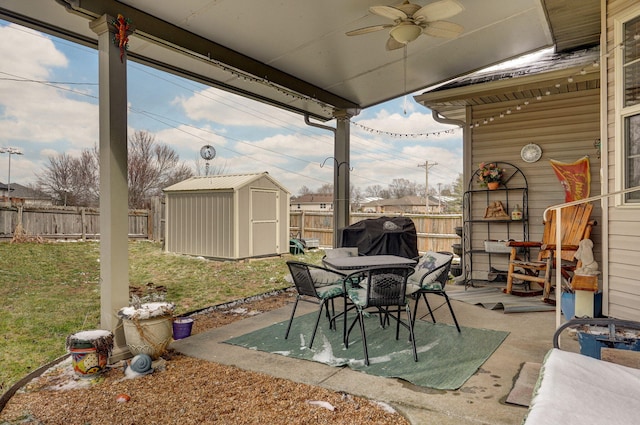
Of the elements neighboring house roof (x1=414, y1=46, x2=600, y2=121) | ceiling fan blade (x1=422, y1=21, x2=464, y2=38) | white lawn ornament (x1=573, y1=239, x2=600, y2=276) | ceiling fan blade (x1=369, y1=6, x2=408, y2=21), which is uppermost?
neighboring house roof (x1=414, y1=46, x2=600, y2=121)

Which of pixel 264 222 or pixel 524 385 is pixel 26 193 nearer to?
pixel 264 222

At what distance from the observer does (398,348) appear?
321 centimetres

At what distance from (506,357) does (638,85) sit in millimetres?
2259

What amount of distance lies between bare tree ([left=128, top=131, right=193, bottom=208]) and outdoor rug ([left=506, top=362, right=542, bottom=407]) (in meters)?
8.44

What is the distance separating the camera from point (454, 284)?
6.16 m

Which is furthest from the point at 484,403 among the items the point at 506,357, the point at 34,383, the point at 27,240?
the point at 27,240

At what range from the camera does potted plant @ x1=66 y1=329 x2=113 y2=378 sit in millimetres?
2678

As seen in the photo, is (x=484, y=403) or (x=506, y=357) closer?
(x=484, y=403)

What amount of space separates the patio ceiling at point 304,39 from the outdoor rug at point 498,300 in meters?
2.94

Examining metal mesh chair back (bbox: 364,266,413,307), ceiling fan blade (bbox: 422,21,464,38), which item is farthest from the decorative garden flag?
metal mesh chair back (bbox: 364,266,413,307)

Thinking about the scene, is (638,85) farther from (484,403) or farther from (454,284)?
(454,284)

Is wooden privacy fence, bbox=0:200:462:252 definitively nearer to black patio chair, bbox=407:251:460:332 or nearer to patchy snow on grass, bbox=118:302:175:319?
black patio chair, bbox=407:251:460:332

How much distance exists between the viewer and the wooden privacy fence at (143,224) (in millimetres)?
7695

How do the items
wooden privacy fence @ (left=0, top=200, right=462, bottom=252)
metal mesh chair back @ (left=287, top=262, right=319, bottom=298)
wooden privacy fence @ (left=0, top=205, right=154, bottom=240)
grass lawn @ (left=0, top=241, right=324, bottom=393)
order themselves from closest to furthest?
metal mesh chair back @ (left=287, top=262, right=319, bottom=298), grass lawn @ (left=0, top=241, right=324, bottom=393), wooden privacy fence @ (left=0, top=205, right=154, bottom=240), wooden privacy fence @ (left=0, top=200, right=462, bottom=252)
